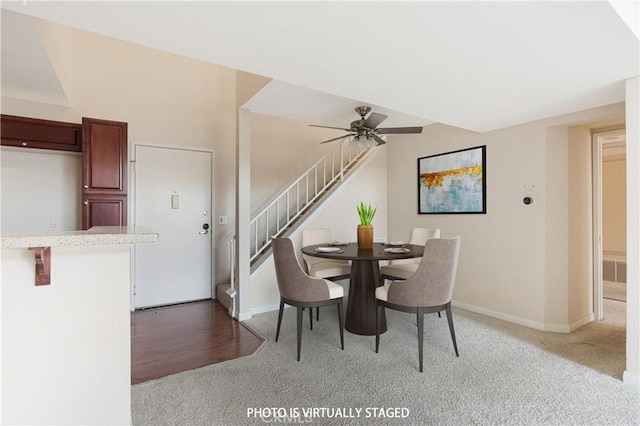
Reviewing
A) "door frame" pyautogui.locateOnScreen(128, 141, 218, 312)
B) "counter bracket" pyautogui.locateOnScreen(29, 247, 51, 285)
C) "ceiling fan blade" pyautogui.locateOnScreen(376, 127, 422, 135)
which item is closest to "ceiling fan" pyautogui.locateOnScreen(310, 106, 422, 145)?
"ceiling fan blade" pyautogui.locateOnScreen(376, 127, 422, 135)

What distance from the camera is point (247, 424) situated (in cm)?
174

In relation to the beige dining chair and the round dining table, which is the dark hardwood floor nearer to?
the round dining table

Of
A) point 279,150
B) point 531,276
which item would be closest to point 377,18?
A: point 531,276

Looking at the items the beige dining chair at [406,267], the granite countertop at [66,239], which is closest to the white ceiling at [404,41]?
the granite countertop at [66,239]

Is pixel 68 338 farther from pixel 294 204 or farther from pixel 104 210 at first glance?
pixel 294 204

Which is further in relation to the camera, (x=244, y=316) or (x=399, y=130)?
(x=244, y=316)

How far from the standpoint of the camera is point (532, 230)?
3.20 m

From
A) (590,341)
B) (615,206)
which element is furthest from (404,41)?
(615,206)

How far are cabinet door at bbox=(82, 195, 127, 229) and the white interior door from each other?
457 mm

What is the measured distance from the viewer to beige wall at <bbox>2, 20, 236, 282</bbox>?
330 cm

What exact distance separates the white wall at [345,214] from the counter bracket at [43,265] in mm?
2387

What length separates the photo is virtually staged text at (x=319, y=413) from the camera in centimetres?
179

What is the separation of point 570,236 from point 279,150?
3.81 metres

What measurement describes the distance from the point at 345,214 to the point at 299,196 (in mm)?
883
